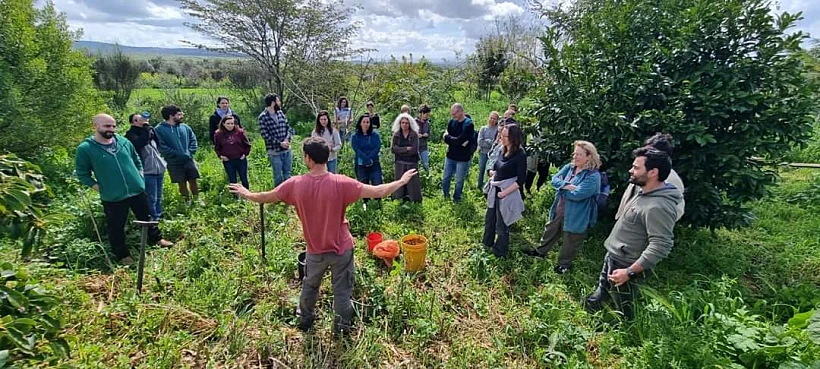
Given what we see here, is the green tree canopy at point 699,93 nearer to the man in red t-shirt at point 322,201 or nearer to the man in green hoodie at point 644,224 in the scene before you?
the man in green hoodie at point 644,224

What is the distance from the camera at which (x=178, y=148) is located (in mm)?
5906

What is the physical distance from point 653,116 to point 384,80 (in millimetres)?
8401

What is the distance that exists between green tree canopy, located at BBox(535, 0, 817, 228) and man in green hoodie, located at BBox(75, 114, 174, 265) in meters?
5.21

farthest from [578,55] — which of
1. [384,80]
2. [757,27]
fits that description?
[384,80]

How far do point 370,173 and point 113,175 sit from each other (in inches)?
135

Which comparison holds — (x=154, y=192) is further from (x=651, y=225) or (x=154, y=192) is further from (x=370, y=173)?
(x=651, y=225)

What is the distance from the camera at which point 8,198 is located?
132 cm

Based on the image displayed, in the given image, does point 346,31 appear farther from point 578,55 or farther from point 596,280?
point 596,280

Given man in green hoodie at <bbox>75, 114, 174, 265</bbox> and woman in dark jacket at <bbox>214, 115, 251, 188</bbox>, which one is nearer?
man in green hoodie at <bbox>75, 114, 174, 265</bbox>

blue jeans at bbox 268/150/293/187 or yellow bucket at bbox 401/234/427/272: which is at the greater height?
blue jeans at bbox 268/150/293/187

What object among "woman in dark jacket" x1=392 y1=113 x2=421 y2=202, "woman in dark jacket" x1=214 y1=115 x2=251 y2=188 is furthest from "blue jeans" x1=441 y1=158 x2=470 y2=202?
"woman in dark jacket" x1=214 y1=115 x2=251 y2=188

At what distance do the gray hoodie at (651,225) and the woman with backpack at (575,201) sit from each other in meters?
1.04

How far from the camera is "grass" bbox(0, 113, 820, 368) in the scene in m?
3.05

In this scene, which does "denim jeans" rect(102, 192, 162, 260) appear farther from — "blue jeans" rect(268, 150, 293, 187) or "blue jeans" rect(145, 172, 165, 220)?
"blue jeans" rect(268, 150, 293, 187)
